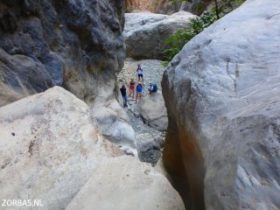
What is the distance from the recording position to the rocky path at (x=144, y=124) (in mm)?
13000

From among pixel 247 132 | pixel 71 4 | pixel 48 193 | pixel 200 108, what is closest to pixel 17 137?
pixel 48 193

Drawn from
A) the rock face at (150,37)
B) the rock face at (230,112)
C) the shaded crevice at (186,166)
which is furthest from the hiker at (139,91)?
the rock face at (230,112)

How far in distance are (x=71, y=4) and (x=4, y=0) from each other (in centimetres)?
242

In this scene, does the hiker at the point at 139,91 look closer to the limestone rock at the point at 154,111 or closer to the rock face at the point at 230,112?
the limestone rock at the point at 154,111

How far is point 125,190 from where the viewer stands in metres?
3.61

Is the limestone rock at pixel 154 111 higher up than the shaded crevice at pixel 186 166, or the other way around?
the shaded crevice at pixel 186 166

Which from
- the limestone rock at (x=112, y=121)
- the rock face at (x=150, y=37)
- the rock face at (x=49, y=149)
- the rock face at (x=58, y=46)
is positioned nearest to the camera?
the rock face at (x=49, y=149)

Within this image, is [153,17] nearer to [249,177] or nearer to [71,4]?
[71,4]

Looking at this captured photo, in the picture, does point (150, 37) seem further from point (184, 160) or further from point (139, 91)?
point (184, 160)

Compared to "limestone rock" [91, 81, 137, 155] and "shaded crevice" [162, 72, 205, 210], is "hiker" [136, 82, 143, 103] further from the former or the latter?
"shaded crevice" [162, 72, 205, 210]

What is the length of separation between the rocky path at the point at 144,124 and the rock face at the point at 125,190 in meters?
7.69

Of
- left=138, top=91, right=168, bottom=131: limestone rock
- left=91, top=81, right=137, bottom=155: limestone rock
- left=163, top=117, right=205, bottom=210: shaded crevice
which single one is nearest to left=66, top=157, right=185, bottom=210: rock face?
left=163, top=117, right=205, bottom=210: shaded crevice

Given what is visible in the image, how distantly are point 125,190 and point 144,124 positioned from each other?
498 inches

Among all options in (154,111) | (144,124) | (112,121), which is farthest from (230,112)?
(154,111)
